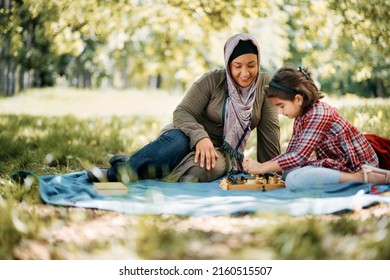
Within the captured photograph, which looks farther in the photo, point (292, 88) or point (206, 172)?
point (206, 172)

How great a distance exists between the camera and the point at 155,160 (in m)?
4.16

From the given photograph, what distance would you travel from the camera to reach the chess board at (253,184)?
153 inches

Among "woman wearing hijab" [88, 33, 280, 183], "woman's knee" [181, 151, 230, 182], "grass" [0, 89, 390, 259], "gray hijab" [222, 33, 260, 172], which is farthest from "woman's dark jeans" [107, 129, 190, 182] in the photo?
"grass" [0, 89, 390, 259]

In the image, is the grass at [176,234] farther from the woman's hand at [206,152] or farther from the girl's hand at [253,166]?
the woman's hand at [206,152]

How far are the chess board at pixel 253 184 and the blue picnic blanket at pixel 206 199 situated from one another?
7 cm

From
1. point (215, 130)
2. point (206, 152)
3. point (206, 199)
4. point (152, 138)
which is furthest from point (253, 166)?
point (152, 138)

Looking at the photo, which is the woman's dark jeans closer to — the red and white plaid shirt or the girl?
the girl

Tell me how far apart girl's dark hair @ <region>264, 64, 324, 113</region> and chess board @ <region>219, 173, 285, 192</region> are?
1.85 ft

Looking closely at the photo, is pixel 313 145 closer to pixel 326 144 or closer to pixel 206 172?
pixel 326 144

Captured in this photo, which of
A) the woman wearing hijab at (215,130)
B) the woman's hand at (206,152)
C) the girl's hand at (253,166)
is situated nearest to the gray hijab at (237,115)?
the woman wearing hijab at (215,130)

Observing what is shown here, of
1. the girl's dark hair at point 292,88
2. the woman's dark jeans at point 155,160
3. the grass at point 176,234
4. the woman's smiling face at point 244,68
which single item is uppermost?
the woman's smiling face at point 244,68

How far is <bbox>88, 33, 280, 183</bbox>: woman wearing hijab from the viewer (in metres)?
4.14

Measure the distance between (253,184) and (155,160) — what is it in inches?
30.8
